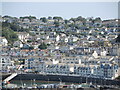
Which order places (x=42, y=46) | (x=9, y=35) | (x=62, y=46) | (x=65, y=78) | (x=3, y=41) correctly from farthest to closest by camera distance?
1. (x=9, y=35)
2. (x=3, y=41)
3. (x=42, y=46)
4. (x=62, y=46)
5. (x=65, y=78)

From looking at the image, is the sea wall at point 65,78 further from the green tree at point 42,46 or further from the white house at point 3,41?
the white house at point 3,41

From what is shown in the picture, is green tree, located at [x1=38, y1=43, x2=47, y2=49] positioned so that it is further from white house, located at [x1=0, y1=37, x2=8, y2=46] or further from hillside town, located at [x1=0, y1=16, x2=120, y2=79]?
white house, located at [x1=0, y1=37, x2=8, y2=46]

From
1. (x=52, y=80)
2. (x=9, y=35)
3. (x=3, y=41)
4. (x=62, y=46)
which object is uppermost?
(x=9, y=35)

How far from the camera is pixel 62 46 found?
21.3m

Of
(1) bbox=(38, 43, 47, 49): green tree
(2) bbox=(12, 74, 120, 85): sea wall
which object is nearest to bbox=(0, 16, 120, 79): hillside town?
(1) bbox=(38, 43, 47, 49): green tree

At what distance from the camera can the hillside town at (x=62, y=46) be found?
601 inches

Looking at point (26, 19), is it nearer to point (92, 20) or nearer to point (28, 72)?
point (92, 20)

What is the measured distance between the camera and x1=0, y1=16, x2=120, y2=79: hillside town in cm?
1527

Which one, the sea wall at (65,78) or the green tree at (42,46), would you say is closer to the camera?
the sea wall at (65,78)

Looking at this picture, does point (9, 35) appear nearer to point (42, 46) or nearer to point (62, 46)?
point (42, 46)

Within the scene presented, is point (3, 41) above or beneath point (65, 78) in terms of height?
above

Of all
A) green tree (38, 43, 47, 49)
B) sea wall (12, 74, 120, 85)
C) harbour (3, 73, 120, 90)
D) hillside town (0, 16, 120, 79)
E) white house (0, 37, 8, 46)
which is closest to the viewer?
sea wall (12, 74, 120, 85)

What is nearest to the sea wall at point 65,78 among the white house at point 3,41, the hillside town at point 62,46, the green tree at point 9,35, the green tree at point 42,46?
the hillside town at point 62,46

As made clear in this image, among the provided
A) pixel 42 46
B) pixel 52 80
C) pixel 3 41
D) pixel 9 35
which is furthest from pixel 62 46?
pixel 52 80
